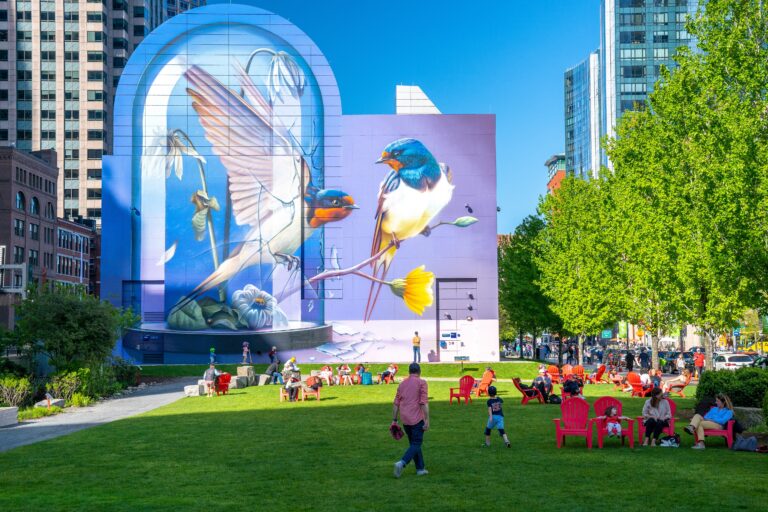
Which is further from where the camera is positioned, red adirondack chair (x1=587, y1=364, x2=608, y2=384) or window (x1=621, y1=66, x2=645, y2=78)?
window (x1=621, y1=66, x2=645, y2=78)

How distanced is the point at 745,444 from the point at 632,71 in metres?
145

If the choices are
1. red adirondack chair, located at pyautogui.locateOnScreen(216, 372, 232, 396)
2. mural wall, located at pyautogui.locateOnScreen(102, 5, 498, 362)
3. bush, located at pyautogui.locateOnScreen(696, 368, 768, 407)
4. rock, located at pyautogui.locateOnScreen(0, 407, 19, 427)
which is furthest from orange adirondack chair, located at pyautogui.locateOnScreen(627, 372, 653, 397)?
mural wall, located at pyautogui.locateOnScreen(102, 5, 498, 362)

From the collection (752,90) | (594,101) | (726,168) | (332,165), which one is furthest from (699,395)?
(594,101)

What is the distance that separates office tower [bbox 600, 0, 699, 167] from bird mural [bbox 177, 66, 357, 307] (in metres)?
97.7

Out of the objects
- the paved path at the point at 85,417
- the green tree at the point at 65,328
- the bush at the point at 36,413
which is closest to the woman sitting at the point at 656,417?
the paved path at the point at 85,417

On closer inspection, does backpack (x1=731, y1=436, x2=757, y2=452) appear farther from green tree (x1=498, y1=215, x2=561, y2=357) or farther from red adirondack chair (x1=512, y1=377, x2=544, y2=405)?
green tree (x1=498, y1=215, x2=561, y2=357)

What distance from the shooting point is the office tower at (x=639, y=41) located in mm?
155875

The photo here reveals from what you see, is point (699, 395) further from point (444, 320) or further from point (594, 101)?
point (594, 101)

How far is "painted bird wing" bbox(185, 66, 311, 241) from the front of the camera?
68.8 meters

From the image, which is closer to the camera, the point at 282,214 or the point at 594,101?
the point at 282,214

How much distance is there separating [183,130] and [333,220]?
13.1 m

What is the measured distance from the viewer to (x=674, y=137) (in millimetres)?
33719

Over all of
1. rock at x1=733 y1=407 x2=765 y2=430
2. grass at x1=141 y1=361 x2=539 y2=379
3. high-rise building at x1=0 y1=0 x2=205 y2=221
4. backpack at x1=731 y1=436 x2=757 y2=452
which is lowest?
grass at x1=141 y1=361 x2=539 y2=379

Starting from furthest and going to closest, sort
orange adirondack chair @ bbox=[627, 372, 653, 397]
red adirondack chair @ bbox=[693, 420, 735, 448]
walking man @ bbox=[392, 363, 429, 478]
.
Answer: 1. orange adirondack chair @ bbox=[627, 372, 653, 397]
2. red adirondack chair @ bbox=[693, 420, 735, 448]
3. walking man @ bbox=[392, 363, 429, 478]
